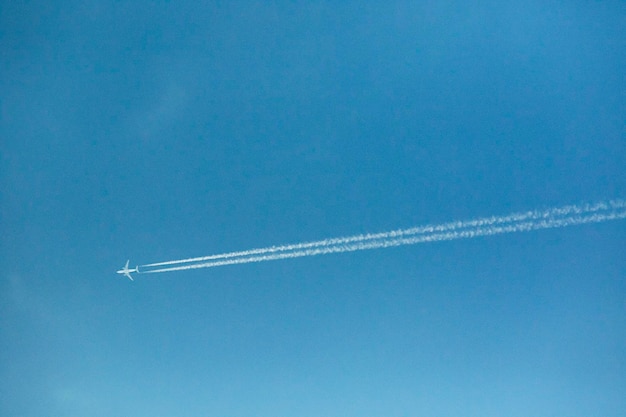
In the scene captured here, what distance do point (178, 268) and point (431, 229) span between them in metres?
17.7

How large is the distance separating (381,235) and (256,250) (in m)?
8.55

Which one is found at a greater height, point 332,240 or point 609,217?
point 332,240

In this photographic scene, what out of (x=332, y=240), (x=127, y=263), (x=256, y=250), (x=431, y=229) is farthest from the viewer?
(x=127, y=263)

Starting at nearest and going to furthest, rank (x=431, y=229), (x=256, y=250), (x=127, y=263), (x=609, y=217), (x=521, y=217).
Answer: (x=609, y=217)
(x=521, y=217)
(x=431, y=229)
(x=256, y=250)
(x=127, y=263)

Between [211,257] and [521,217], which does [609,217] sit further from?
[211,257]

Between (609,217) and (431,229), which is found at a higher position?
(431,229)

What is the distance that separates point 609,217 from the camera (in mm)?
15688

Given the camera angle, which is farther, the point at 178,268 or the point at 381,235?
the point at 178,268

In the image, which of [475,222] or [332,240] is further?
[332,240]

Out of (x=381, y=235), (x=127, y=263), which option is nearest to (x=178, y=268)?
(x=127, y=263)

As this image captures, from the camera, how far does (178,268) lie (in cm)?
2312

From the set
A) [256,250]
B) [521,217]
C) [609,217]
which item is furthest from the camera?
[256,250]

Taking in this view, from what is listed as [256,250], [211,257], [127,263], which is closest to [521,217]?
[256,250]

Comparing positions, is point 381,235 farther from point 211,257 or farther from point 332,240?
point 211,257
